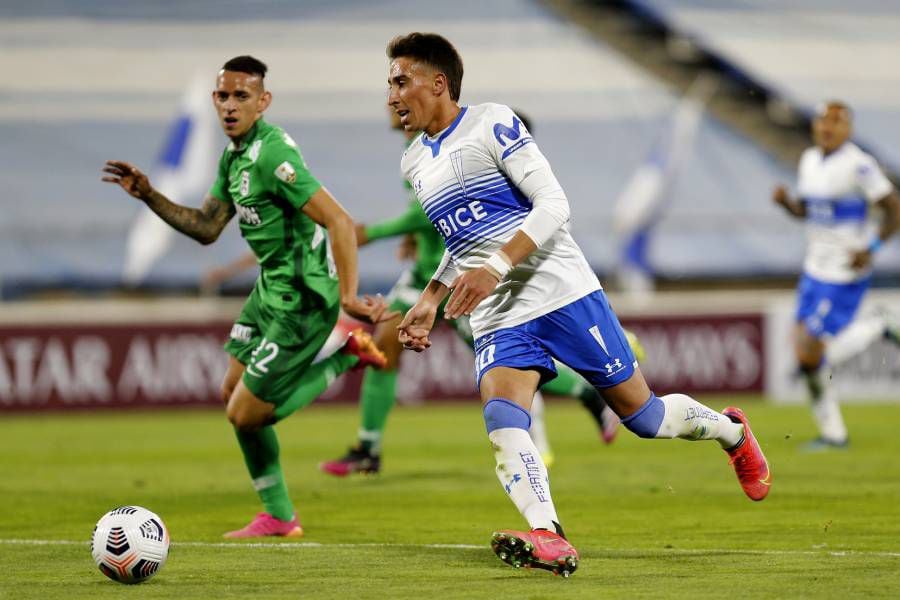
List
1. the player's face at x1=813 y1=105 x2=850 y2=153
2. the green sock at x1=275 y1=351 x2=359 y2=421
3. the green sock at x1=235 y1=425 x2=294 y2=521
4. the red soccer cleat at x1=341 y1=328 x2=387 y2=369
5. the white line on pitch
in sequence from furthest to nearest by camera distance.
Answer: the player's face at x1=813 y1=105 x2=850 y2=153 < the red soccer cleat at x1=341 y1=328 x2=387 y2=369 < the green sock at x1=275 y1=351 x2=359 y2=421 < the green sock at x1=235 y1=425 x2=294 y2=521 < the white line on pitch

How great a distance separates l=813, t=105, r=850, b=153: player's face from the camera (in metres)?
12.4

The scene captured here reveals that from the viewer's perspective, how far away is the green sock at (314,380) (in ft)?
26.1

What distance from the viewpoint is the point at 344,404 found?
19.1 meters

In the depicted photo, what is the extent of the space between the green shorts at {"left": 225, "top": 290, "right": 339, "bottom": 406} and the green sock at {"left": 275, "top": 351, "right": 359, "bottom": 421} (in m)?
0.05

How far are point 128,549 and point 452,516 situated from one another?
2899 mm

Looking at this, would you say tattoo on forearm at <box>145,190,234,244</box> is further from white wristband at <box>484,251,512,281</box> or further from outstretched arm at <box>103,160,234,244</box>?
white wristband at <box>484,251,512,281</box>

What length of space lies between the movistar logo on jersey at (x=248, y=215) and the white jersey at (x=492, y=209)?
165 centimetres

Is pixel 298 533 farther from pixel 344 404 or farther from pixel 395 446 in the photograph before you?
pixel 344 404

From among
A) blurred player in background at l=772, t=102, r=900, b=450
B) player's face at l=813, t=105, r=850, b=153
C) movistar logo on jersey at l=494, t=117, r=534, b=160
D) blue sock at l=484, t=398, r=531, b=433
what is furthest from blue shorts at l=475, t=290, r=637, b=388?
player's face at l=813, t=105, r=850, b=153

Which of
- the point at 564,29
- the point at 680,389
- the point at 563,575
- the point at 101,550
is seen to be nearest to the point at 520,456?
the point at 563,575

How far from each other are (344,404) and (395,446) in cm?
546

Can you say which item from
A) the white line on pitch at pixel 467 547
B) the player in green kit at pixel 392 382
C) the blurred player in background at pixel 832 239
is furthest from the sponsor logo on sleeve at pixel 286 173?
the blurred player in background at pixel 832 239

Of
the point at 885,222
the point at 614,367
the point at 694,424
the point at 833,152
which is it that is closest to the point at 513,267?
the point at 614,367

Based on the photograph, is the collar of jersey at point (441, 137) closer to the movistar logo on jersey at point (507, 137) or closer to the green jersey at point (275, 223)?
the movistar logo on jersey at point (507, 137)
